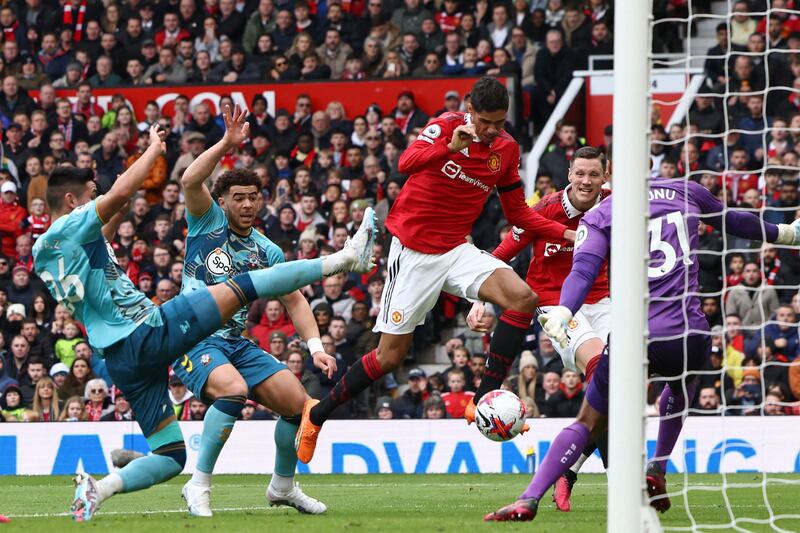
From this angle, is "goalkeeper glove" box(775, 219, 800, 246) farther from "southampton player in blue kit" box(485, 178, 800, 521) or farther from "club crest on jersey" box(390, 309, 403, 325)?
"club crest on jersey" box(390, 309, 403, 325)

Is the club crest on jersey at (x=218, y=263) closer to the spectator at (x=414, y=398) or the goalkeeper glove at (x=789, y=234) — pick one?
the goalkeeper glove at (x=789, y=234)

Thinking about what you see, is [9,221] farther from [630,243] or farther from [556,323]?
[630,243]

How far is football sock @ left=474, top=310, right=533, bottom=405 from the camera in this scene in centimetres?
1020

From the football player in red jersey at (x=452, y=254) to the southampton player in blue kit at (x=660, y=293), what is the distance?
194 centimetres

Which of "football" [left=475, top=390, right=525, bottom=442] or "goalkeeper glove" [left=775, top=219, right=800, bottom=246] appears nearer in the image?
"goalkeeper glove" [left=775, top=219, right=800, bottom=246]

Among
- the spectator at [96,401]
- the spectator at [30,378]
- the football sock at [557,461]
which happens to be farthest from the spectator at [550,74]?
the football sock at [557,461]

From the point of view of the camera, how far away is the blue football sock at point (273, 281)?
7.73 metres

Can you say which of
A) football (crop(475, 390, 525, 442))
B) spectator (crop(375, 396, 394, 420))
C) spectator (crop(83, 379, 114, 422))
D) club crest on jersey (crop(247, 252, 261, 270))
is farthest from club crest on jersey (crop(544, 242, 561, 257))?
spectator (crop(83, 379, 114, 422))

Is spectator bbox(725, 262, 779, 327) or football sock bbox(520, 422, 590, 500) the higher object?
spectator bbox(725, 262, 779, 327)

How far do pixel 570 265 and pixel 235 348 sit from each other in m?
2.99

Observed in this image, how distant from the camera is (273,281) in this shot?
774 centimetres

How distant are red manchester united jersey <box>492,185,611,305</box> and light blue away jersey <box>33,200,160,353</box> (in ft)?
11.8

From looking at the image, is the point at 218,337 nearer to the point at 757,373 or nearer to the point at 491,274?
the point at 491,274

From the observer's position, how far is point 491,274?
32.5ft
